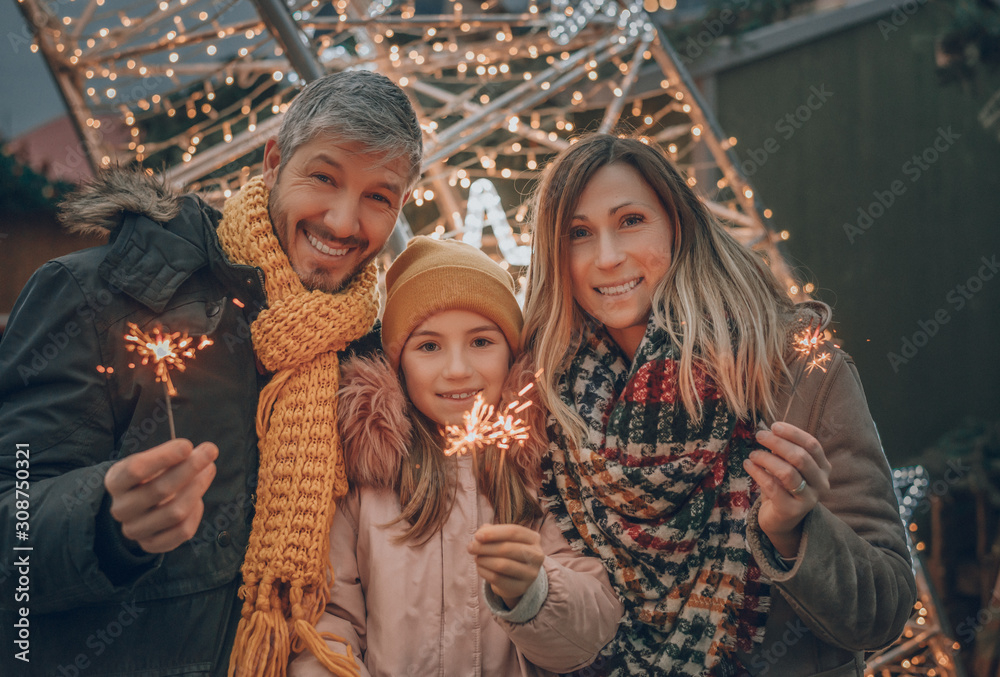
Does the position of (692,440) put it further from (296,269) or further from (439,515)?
(296,269)

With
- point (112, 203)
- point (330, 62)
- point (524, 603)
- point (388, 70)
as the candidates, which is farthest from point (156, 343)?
point (330, 62)

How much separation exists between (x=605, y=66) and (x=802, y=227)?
79.2 inches

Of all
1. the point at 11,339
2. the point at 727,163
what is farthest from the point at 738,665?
the point at 727,163

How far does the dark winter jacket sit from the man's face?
0.15m

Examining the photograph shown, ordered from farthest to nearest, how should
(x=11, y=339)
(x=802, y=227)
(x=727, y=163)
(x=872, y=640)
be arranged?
(x=802, y=227)
(x=727, y=163)
(x=872, y=640)
(x=11, y=339)

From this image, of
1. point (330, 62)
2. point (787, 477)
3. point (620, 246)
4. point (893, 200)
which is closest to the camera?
point (787, 477)

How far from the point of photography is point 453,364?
5.54 feet

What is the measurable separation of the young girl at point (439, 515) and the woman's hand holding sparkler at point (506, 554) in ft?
0.36

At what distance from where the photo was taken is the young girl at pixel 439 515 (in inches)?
59.7

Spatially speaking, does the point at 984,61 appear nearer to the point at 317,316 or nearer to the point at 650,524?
the point at 650,524

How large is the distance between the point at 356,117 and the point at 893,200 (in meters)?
4.69

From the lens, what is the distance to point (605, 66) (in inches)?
212

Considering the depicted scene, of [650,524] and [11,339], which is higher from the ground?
[11,339]

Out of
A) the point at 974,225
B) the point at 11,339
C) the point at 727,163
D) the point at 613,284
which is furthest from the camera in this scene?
the point at 974,225
